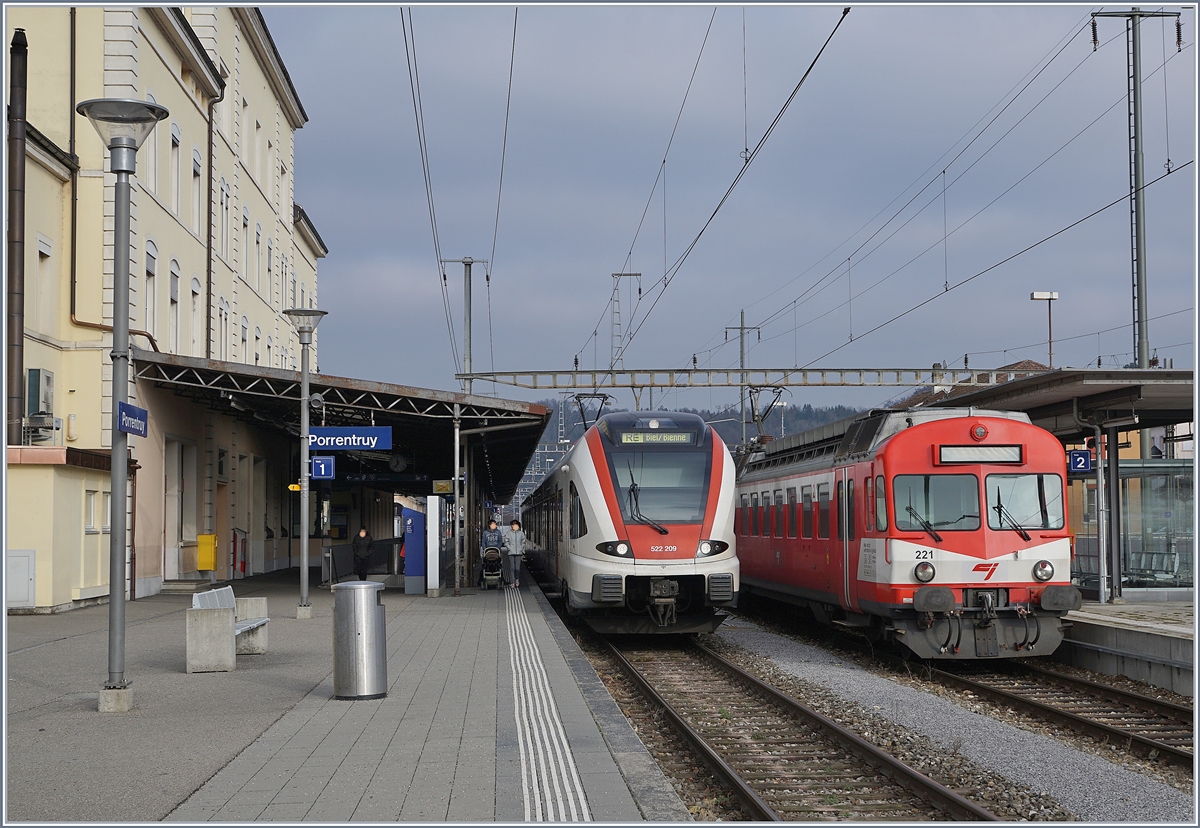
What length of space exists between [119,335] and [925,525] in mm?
8905

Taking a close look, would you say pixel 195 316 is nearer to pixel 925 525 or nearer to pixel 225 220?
pixel 225 220

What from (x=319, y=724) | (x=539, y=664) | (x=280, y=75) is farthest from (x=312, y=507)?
(x=319, y=724)

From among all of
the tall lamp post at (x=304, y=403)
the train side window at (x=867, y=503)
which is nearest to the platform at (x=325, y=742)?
the train side window at (x=867, y=503)

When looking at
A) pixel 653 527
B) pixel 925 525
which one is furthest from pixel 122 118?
pixel 925 525

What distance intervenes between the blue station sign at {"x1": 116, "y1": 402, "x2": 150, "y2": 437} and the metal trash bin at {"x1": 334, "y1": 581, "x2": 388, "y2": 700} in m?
2.11

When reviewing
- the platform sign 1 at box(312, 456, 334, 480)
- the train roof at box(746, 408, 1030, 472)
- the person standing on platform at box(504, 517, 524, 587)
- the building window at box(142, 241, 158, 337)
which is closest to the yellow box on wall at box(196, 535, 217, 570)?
the building window at box(142, 241, 158, 337)

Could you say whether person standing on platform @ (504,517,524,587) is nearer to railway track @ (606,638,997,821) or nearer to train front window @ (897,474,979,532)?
railway track @ (606,638,997,821)

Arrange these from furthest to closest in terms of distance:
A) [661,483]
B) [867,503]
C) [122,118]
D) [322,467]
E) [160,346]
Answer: [160,346], [322,467], [661,483], [867,503], [122,118]

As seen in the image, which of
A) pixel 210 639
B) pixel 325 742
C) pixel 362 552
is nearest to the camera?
pixel 325 742

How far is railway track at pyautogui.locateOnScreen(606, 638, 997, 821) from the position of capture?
7613mm

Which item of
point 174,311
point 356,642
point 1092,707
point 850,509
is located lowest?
point 1092,707

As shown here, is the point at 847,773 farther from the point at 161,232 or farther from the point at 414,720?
the point at 161,232

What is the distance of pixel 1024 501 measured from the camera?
14.2 meters

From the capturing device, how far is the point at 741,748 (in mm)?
9719
